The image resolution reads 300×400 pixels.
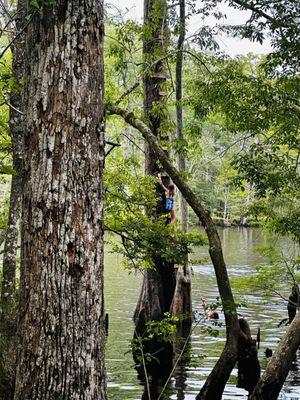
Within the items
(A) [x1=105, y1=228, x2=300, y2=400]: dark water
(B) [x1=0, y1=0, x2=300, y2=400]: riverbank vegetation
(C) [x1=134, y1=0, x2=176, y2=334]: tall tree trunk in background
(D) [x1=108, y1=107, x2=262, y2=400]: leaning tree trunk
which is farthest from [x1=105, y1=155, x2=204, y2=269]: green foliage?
(C) [x1=134, y1=0, x2=176, y2=334]: tall tree trunk in background

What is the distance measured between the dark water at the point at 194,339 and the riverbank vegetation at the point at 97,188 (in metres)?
0.41

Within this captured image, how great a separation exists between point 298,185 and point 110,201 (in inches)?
136

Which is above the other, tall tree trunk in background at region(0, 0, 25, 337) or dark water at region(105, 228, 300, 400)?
tall tree trunk in background at region(0, 0, 25, 337)

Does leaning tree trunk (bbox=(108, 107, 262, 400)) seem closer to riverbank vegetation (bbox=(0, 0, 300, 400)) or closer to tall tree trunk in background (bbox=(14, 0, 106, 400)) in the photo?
riverbank vegetation (bbox=(0, 0, 300, 400))

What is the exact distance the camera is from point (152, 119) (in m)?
10.4

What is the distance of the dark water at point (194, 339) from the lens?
27.3 ft

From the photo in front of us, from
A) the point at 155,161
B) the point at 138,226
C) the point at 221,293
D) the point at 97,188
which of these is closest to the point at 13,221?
the point at 138,226

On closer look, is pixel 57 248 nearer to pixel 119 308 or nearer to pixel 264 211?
pixel 264 211

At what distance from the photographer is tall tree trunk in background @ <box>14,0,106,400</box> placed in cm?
291

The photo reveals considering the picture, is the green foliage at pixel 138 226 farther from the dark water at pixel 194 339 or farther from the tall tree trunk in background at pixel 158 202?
the dark water at pixel 194 339

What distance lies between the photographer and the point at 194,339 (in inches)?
480

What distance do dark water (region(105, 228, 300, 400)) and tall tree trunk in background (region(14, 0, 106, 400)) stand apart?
340cm

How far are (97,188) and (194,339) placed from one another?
9.79 meters

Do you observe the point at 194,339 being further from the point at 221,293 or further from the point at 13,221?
the point at 13,221
